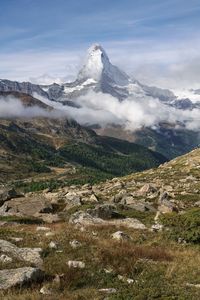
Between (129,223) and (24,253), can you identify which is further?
(129,223)

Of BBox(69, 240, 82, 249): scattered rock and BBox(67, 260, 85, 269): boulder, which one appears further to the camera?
BBox(69, 240, 82, 249): scattered rock

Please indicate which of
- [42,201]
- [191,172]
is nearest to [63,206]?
[42,201]

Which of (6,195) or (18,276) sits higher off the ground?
(18,276)

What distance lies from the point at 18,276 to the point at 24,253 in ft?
19.3

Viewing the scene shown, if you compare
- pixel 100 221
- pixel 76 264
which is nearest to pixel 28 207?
pixel 100 221

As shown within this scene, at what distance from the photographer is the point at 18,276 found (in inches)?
891

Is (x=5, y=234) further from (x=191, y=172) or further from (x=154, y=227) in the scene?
(x=191, y=172)

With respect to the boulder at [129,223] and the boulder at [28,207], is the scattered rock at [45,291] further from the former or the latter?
the boulder at [28,207]

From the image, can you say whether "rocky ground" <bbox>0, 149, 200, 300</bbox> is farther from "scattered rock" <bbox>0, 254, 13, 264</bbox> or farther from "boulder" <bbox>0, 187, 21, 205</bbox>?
"boulder" <bbox>0, 187, 21, 205</bbox>

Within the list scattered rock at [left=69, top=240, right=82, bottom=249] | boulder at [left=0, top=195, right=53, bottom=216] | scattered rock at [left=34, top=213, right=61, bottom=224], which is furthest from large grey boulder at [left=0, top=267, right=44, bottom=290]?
boulder at [left=0, top=195, right=53, bottom=216]

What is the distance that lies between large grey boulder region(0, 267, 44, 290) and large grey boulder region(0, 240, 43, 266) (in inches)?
124

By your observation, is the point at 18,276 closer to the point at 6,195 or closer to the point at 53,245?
the point at 53,245

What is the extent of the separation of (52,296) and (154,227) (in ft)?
79.2

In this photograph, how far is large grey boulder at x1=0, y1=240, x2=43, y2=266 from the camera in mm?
27438
